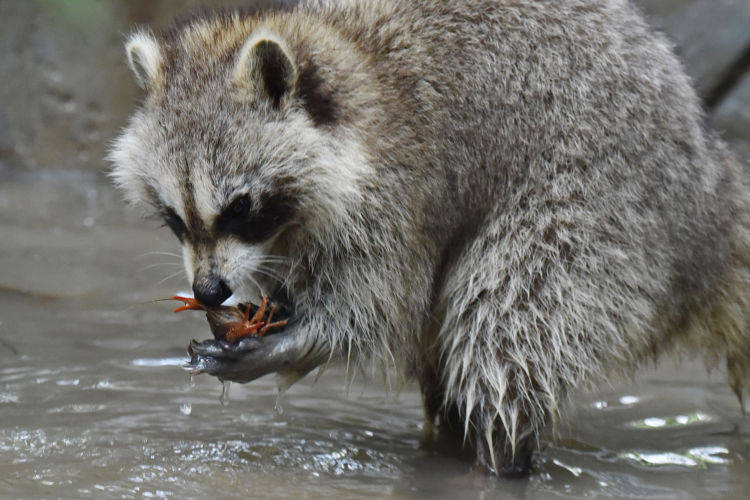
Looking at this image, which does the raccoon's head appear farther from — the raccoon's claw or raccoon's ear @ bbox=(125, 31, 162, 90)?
the raccoon's claw

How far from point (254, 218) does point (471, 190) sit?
3.11 ft

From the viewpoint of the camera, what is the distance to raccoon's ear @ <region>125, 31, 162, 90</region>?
370 centimetres

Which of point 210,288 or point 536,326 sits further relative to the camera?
point 536,326

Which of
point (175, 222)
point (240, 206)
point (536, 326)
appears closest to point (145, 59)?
point (175, 222)

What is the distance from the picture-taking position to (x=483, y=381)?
378 centimetres

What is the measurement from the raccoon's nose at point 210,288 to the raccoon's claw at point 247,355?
0.32 m

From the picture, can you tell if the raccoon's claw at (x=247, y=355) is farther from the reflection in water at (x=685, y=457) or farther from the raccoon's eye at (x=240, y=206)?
the reflection in water at (x=685, y=457)

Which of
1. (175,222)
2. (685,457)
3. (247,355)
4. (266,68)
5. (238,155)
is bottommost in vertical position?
(685,457)

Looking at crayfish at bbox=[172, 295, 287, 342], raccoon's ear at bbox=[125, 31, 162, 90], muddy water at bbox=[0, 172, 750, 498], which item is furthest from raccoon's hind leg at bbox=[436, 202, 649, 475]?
raccoon's ear at bbox=[125, 31, 162, 90]

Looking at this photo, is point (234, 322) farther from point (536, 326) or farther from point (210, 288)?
point (536, 326)

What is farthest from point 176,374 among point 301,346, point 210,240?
point 210,240

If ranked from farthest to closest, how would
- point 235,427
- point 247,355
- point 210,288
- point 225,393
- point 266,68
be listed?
point 225,393 < point 235,427 < point 247,355 < point 266,68 < point 210,288

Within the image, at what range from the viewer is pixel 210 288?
3328mm

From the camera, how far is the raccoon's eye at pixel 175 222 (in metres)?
3.45
